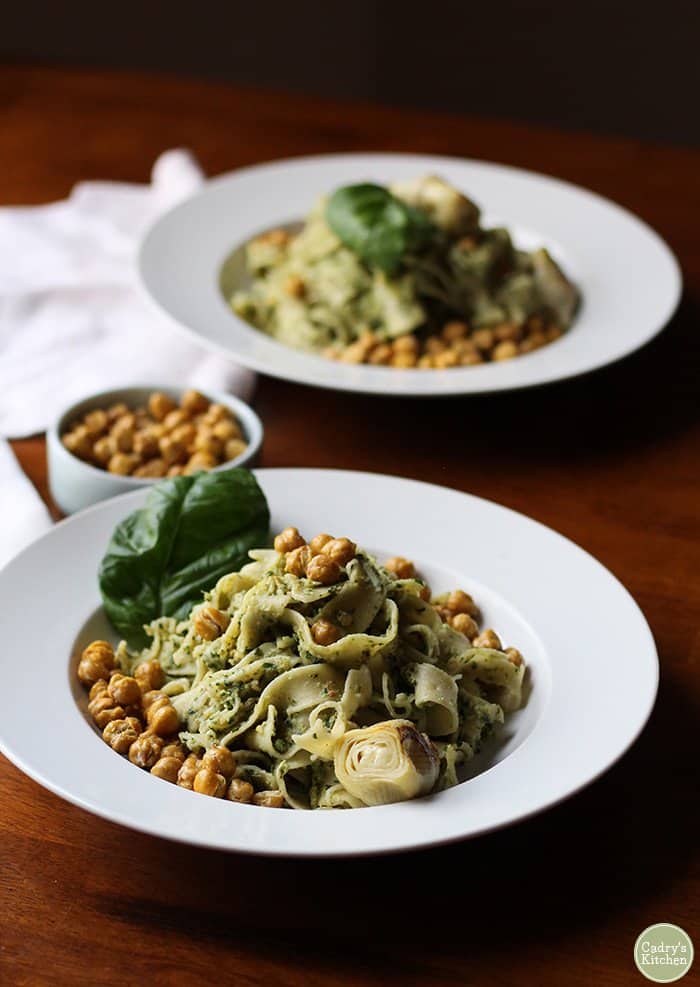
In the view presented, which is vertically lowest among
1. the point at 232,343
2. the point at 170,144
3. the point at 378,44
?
the point at 378,44

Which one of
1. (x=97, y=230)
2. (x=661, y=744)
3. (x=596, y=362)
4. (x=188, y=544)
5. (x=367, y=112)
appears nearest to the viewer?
(x=661, y=744)

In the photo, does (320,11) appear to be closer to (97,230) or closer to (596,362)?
(97,230)

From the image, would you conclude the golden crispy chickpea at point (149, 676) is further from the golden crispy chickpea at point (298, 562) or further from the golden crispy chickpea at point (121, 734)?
the golden crispy chickpea at point (298, 562)

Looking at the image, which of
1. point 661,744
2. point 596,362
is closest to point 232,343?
point 596,362

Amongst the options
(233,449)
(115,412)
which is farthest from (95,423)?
(233,449)

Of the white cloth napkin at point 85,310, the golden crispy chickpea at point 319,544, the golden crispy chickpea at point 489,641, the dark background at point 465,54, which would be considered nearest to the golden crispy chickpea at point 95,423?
the white cloth napkin at point 85,310

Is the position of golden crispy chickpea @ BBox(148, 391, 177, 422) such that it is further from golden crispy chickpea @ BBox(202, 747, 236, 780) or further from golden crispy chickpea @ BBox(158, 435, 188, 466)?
golden crispy chickpea @ BBox(202, 747, 236, 780)
